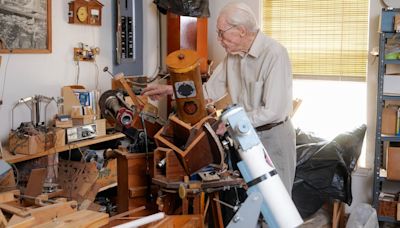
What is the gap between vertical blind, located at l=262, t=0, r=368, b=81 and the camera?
3834mm

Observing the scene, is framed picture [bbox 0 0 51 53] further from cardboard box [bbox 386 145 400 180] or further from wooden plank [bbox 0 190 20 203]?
cardboard box [bbox 386 145 400 180]

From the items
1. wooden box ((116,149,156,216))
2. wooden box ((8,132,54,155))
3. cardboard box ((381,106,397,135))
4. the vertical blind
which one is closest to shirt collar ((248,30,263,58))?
wooden box ((116,149,156,216))

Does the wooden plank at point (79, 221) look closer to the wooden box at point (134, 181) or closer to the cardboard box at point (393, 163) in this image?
the wooden box at point (134, 181)

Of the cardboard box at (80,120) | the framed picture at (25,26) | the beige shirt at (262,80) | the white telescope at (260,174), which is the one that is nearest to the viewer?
the white telescope at (260,174)

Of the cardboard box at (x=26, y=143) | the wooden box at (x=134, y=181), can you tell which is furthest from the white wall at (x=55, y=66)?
the wooden box at (x=134, y=181)

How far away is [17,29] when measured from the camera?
313 cm

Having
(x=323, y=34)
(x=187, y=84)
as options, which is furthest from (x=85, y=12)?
(x=187, y=84)

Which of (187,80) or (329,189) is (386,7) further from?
(187,80)

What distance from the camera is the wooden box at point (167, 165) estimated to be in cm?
198

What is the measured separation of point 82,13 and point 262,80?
71.6 inches

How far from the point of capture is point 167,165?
6.48 ft

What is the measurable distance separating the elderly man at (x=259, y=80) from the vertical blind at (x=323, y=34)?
5.17 feet

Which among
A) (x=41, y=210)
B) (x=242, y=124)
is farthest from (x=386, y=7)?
(x=41, y=210)

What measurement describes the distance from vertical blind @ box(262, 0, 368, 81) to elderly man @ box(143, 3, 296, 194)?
5.17 ft
